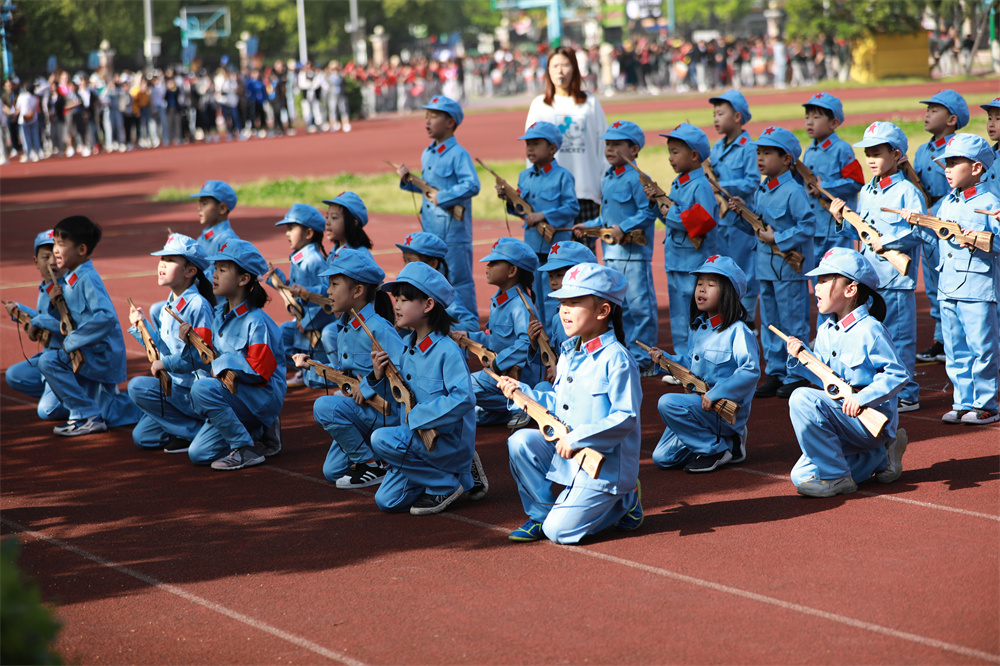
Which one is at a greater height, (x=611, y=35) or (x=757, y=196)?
(x=611, y=35)

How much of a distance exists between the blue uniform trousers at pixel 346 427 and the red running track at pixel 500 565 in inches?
7.2

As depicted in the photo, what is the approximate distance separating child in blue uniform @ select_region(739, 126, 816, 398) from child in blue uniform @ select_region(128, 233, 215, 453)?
444 centimetres

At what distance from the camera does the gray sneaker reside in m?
7.91

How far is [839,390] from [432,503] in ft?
8.09

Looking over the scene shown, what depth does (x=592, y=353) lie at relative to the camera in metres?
6.11

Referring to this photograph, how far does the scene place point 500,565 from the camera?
5883 millimetres

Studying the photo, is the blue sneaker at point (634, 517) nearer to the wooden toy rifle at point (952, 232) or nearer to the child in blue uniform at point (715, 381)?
the child in blue uniform at point (715, 381)

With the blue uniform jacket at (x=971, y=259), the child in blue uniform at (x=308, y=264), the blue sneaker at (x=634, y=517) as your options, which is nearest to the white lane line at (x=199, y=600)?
the blue sneaker at (x=634, y=517)

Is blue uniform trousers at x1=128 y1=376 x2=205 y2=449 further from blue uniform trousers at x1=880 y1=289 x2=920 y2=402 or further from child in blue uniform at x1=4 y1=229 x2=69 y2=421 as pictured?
blue uniform trousers at x1=880 y1=289 x2=920 y2=402

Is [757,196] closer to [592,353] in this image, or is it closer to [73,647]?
[592,353]

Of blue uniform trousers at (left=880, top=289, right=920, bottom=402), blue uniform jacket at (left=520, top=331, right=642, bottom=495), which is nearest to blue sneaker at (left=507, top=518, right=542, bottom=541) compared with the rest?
blue uniform jacket at (left=520, top=331, right=642, bottom=495)

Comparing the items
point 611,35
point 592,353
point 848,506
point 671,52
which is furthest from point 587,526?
point 611,35

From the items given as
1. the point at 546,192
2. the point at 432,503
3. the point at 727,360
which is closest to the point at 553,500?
the point at 432,503

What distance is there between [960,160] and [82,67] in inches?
2328
